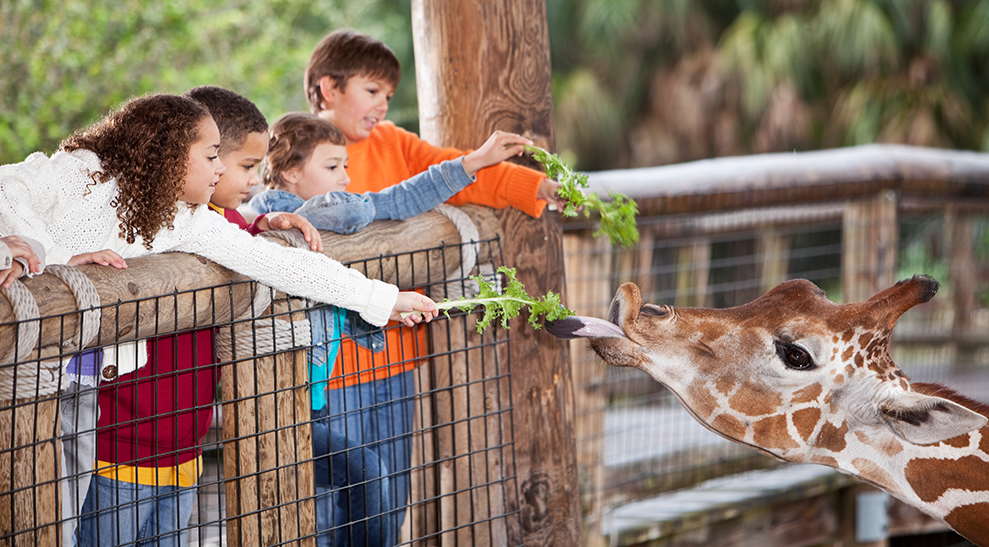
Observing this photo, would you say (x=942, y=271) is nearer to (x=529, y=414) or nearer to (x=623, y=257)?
(x=623, y=257)

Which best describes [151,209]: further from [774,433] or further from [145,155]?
[774,433]

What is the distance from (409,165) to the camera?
2.54m

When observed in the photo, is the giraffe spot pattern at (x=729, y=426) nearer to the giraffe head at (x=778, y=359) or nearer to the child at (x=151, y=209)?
the giraffe head at (x=778, y=359)

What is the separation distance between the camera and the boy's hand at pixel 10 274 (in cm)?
140

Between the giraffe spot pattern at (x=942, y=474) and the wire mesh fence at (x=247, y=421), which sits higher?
the wire mesh fence at (x=247, y=421)

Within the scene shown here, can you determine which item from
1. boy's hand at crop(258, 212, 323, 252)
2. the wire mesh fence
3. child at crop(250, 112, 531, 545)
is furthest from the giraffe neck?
boy's hand at crop(258, 212, 323, 252)

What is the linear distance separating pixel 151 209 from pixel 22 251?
0.30 metres

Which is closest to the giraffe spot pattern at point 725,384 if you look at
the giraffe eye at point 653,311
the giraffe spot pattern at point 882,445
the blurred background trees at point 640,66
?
the giraffe eye at point 653,311

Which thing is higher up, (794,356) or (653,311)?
(653,311)

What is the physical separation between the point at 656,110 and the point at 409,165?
9.70 m

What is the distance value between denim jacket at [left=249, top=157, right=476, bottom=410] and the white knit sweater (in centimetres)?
16

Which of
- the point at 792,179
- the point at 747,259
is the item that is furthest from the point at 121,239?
the point at 747,259

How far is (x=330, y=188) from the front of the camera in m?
2.29

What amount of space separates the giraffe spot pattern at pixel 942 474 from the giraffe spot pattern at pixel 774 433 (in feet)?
0.95
